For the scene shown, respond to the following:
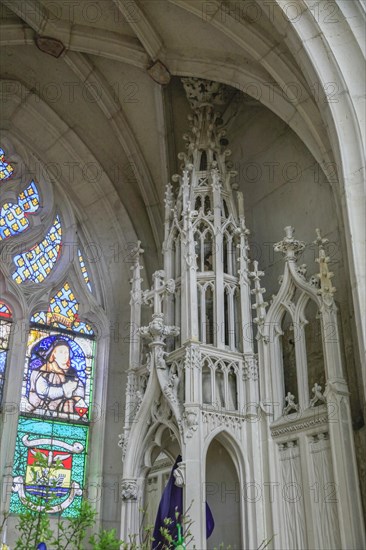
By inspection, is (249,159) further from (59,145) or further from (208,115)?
(59,145)

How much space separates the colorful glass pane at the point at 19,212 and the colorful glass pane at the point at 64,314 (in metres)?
1.05

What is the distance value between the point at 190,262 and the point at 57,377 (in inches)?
110

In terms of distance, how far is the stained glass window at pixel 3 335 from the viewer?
867 centimetres

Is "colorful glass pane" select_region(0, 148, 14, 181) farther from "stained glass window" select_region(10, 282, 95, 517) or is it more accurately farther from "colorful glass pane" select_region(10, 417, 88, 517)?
"colorful glass pane" select_region(10, 417, 88, 517)

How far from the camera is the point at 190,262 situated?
7.48m

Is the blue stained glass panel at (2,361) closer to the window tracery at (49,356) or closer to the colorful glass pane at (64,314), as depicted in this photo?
the window tracery at (49,356)

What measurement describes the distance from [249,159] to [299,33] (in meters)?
2.94

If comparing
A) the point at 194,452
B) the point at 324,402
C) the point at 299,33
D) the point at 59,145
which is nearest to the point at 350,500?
the point at 324,402

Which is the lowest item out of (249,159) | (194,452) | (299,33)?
(194,452)

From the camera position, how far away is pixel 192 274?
7.41 meters

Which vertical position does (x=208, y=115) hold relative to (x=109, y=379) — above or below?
above

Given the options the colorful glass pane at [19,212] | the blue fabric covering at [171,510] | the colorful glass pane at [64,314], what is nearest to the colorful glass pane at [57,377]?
the colorful glass pane at [64,314]

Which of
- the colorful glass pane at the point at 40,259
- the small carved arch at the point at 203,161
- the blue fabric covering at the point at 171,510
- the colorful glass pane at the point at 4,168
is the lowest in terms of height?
the blue fabric covering at the point at 171,510

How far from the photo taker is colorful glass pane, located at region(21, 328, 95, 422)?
886 centimetres
